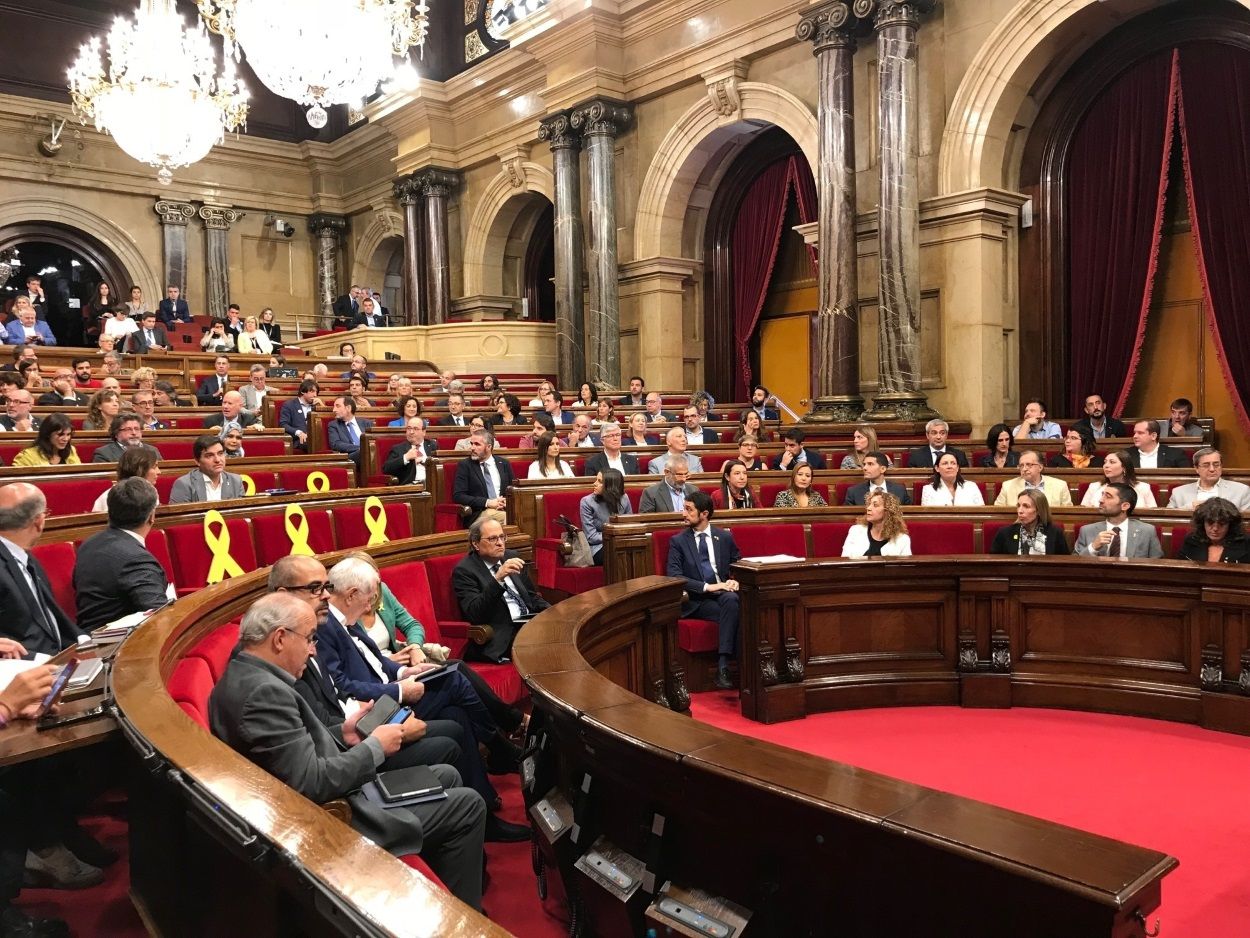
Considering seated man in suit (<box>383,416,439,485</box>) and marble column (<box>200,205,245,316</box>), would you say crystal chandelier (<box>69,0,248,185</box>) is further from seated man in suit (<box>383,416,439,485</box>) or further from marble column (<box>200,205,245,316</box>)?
seated man in suit (<box>383,416,439,485</box>)

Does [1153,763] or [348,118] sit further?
[348,118]

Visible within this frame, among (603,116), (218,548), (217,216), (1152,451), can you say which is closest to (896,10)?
(603,116)

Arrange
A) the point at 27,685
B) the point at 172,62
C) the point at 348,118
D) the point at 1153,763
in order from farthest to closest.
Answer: the point at 348,118 → the point at 172,62 → the point at 1153,763 → the point at 27,685

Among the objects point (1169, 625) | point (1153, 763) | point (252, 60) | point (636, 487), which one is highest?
point (252, 60)

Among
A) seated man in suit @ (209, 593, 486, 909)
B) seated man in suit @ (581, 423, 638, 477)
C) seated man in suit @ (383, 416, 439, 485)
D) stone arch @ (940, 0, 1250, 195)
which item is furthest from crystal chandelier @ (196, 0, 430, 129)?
seated man in suit @ (209, 593, 486, 909)

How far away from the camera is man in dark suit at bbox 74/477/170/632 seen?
310 centimetres

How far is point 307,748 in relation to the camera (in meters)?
2.00

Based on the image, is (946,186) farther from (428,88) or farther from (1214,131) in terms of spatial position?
(428,88)

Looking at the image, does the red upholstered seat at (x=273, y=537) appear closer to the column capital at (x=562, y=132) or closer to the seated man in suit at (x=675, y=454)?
the seated man in suit at (x=675, y=454)

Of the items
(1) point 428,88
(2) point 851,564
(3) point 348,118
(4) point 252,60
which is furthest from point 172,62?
(2) point 851,564

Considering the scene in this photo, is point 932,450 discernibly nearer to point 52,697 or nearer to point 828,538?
point 828,538

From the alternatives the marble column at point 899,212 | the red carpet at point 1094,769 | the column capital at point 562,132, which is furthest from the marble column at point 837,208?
the red carpet at point 1094,769

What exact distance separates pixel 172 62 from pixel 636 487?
819 cm

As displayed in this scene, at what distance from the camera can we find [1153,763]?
139 inches
